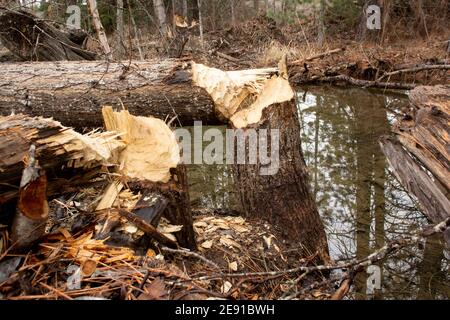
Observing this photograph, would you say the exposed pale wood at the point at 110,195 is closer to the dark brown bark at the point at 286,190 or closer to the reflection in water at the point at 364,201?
the dark brown bark at the point at 286,190

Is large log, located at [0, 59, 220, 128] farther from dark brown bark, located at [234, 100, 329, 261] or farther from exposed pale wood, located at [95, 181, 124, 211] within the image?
exposed pale wood, located at [95, 181, 124, 211]

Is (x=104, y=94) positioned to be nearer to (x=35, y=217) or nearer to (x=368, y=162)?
(x=35, y=217)

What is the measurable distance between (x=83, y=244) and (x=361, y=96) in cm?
622

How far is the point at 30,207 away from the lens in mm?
1741

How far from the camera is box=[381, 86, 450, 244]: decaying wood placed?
7.68ft

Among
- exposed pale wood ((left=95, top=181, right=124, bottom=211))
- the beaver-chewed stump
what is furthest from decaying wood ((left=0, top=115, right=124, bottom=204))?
the beaver-chewed stump

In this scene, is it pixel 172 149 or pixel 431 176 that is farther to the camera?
pixel 431 176

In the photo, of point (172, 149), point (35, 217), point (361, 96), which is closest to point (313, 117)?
point (361, 96)

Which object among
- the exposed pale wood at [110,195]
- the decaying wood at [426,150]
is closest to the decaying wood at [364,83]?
the decaying wood at [426,150]

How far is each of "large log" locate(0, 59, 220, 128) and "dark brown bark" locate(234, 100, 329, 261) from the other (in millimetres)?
602

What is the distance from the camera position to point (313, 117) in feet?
20.5

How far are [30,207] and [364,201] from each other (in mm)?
3036

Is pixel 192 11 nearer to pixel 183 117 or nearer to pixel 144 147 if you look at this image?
pixel 183 117

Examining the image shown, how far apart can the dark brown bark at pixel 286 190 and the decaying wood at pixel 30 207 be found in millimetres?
1468
